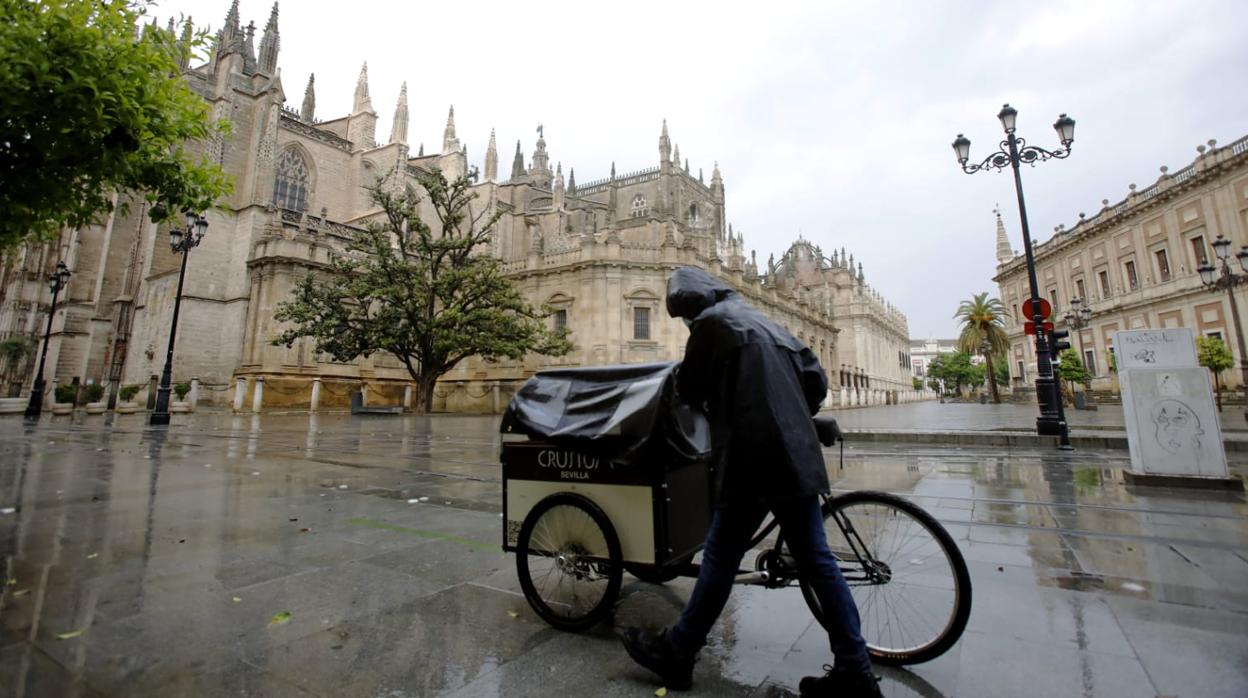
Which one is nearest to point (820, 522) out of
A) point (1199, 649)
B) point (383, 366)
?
point (1199, 649)

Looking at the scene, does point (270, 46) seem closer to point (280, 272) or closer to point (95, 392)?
point (280, 272)

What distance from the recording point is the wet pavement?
2.01 meters

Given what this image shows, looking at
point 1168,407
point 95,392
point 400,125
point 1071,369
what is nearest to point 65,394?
point 95,392

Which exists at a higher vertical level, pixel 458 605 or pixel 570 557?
pixel 570 557

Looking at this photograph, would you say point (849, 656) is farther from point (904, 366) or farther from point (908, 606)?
point (904, 366)

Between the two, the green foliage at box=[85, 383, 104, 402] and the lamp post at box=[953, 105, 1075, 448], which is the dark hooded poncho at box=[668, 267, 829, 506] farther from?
the green foliage at box=[85, 383, 104, 402]

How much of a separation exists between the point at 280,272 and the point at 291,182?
27.3 ft

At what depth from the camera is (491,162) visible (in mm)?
35656

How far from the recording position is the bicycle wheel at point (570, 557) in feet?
8.10

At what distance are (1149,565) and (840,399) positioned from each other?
34.7 metres

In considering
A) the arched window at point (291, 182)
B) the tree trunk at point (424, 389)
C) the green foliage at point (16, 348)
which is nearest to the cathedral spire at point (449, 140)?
the arched window at point (291, 182)

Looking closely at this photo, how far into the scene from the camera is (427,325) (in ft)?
70.7

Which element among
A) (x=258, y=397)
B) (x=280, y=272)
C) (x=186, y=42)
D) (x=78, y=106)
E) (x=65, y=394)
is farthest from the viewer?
(x=280, y=272)

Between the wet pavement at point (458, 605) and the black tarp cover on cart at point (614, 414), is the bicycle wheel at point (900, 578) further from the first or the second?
the black tarp cover on cart at point (614, 414)
